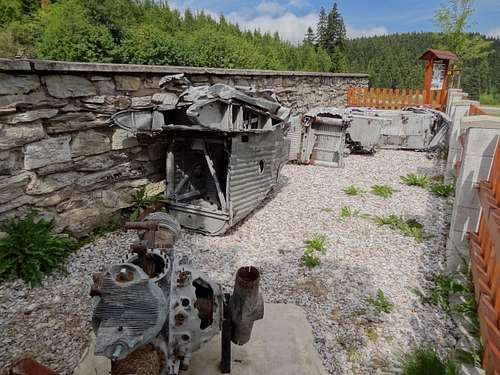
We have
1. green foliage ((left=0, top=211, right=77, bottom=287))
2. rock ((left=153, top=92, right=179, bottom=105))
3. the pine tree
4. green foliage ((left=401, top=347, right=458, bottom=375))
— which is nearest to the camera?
green foliage ((left=401, top=347, right=458, bottom=375))

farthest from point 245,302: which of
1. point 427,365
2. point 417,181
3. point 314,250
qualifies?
point 417,181

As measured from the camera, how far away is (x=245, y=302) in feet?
5.83

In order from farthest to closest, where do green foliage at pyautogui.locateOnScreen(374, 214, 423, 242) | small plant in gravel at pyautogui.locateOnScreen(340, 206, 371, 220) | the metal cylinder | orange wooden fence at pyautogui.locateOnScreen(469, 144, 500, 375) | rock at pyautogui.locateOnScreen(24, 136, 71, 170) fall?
small plant in gravel at pyautogui.locateOnScreen(340, 206, 371, 220) < green foliage at pyautogui.locateOnScreen(374, 214, 423, 242) < rock at pyautogui.locateOnScreen(24, 136, 71, 170) < orange wooden fence at pyautogui.locateOnScreen(469, 144, 500, 375) < the metal cylinder

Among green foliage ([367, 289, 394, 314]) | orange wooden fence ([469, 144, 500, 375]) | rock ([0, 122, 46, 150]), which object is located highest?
rock ([0, 122, 46, 150])

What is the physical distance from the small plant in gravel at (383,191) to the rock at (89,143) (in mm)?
4300

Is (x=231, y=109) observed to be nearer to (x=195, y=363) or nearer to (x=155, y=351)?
(x=195, y=363)

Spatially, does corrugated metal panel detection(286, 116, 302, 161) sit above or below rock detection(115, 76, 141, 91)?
below

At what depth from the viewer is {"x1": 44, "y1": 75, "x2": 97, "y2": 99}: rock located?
3299 mm

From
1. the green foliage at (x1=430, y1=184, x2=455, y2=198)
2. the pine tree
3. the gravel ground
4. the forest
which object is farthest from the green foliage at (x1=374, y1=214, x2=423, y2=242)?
the pine tree

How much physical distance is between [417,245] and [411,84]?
111 ft

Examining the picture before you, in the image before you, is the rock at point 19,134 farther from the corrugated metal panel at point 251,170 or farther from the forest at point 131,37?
the forest at point 131,37

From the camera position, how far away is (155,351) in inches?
58.6

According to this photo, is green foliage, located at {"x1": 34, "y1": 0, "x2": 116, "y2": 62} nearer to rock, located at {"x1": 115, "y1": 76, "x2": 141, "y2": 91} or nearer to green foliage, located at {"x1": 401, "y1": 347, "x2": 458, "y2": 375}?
rock, located at {"x1": 115, "y1": 76, "x2": 141, "y2": 91}

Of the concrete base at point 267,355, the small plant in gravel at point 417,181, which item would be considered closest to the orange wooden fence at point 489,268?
the concrete base at point 267,355
